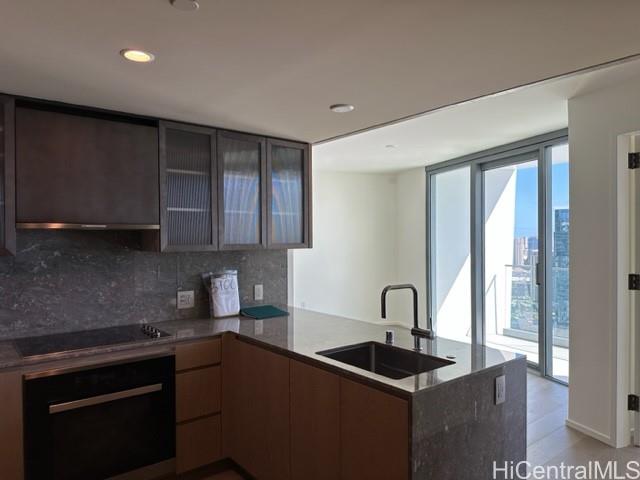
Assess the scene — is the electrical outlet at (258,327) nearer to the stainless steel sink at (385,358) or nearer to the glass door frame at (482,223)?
the stainless steel sink at (385,358)

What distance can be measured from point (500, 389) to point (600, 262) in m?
1.67

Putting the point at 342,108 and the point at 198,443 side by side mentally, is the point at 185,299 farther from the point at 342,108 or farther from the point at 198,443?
the point at 342,108

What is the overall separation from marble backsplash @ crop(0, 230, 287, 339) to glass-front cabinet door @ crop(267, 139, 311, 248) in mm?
429

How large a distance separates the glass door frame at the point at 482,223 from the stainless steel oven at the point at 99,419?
241 cm

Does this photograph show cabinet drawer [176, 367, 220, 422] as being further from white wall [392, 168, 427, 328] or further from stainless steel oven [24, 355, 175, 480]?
white wall [392, 168, 427, 328]

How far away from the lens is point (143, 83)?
6.83 ft

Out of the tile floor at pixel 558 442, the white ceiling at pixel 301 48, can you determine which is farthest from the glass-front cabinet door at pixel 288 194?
the tile floor at pixel 558 442

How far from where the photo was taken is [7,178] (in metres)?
2.16

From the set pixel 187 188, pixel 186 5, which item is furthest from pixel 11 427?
pixel 186 5

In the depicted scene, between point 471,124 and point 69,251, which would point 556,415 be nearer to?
point 471,124

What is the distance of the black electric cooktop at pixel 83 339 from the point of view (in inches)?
86.9

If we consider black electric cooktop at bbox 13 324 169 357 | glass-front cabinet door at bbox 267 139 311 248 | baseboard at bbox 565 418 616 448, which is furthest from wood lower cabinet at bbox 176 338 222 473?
baseboard at bbox 565 418 616 448

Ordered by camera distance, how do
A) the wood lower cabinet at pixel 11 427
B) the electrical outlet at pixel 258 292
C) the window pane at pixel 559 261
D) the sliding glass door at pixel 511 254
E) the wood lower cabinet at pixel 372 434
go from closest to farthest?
1. the wood lower cabinet at pixel 372 434
2. the wood lower cabinet at pixel 11 427
3. the electrical outlet at pixel 258 292
4. the window pane at pixel 559 261
5. the sliding glass door at pixel 511 254

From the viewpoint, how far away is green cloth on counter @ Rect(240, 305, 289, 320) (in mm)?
3086
